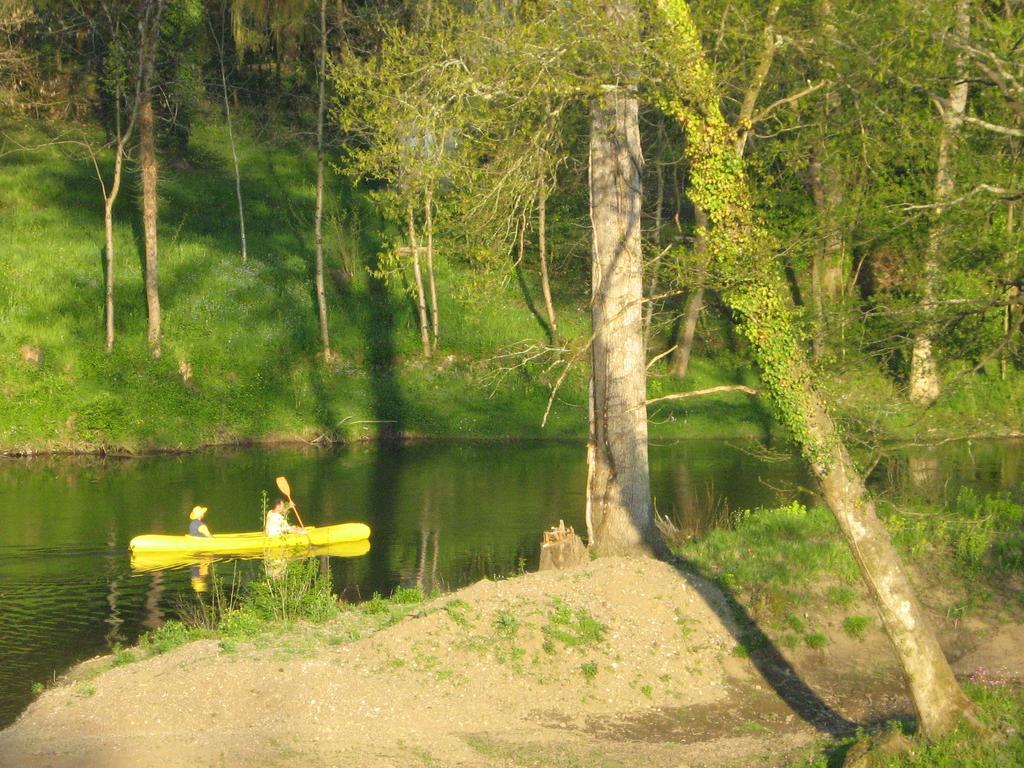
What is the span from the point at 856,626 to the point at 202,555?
1164 cm

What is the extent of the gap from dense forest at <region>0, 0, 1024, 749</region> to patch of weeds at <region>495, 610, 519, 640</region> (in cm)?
282

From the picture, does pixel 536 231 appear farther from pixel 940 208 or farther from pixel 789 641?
pixel 940 208

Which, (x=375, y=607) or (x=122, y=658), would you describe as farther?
(x=375, y=607)

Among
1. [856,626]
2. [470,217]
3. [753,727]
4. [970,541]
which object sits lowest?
[753,727]

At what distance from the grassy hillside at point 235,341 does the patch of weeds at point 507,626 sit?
19193mm

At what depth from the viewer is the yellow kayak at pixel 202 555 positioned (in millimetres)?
20656

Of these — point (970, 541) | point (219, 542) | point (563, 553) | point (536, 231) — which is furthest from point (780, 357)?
point (536, 231)

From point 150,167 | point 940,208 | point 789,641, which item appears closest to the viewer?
point 940,208

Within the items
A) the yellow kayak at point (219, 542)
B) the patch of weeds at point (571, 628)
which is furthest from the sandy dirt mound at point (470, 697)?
the yellow kayak at point (219, 542)

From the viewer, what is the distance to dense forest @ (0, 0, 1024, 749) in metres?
10.1

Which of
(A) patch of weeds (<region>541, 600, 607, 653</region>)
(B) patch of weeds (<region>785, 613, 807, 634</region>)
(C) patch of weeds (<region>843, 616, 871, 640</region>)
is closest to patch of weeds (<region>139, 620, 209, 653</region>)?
(A) patch of weeds (<region>541, 600, 607, 653</region>)

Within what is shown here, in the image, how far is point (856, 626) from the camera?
13.5m

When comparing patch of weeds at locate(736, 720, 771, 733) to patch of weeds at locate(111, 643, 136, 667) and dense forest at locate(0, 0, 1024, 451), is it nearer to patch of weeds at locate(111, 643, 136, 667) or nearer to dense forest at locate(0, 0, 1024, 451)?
dense forest at locate(0, 0, 1024, 451)

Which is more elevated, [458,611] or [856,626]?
[458,611]
